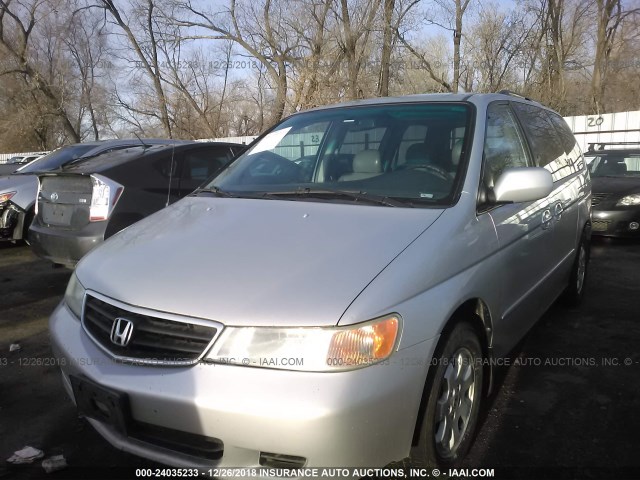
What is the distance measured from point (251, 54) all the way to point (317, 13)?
15.6 ft

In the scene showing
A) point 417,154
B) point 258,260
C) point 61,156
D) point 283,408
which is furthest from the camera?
point 61,156

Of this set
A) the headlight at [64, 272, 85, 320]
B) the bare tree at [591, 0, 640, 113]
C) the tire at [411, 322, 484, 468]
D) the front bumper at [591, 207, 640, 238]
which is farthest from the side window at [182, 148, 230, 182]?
the bare tree at [591, 0, 640, 113]

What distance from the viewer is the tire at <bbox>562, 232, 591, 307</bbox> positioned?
4.47 m

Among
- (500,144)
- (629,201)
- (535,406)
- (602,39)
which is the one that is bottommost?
(535,406)

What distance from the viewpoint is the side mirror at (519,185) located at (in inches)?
102

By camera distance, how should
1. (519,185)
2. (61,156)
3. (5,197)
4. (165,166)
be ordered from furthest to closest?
(61,156) → (5,197) → (165,166) → (519,185)

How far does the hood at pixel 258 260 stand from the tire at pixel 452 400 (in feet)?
1.61

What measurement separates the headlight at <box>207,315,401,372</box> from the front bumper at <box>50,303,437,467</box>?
0.03 meters

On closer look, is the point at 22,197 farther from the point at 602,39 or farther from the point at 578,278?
the point at 602,39

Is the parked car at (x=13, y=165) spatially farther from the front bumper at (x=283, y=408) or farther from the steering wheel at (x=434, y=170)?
the front bumper at (x=283, y=408)

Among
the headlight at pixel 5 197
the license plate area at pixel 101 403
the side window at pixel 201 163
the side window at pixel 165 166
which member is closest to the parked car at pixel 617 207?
the side window at pixel 201 163

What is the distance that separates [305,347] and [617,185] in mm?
7872

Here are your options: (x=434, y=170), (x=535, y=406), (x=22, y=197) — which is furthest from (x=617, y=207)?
(x=22, y=197)

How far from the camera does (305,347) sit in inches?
71.1
